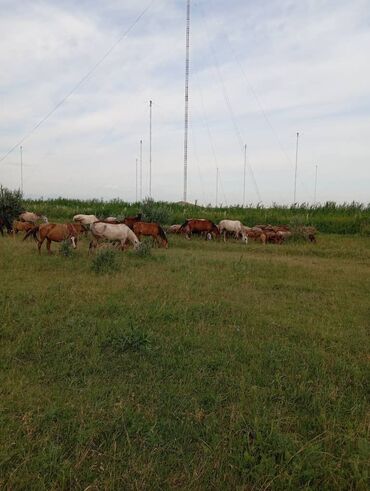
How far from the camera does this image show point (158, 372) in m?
4.50

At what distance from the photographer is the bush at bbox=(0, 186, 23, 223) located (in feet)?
61.2

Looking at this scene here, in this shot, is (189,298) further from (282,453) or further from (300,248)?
(300,248)

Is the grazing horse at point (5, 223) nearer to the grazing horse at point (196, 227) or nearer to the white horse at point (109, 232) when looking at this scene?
the white horse at point (109, 232)

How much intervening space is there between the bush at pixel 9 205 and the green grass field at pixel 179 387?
11.8 metres

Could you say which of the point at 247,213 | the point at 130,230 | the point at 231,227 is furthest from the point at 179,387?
the point at 247,213

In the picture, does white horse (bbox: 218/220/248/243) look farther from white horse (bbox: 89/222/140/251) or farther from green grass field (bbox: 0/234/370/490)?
green grass field (bbox: 0/234/370/490)

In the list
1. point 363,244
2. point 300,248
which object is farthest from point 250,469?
point 363,244

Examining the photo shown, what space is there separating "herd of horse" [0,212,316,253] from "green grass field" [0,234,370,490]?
14.1 ft

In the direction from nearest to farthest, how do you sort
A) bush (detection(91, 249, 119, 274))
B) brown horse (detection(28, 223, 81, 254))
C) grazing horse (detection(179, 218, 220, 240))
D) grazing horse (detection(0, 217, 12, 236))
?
bush (detection(91, 249, 119, 274)) < brown horse (detection(28, 223, 81, 254)) < grazing horse (detection(0, 217, 12, 236)) < grazing horse (detection(179, 218, 220, 240))

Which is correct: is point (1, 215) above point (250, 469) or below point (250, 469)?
above

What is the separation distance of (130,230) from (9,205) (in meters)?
8.51

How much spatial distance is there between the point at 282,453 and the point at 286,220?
1985cm

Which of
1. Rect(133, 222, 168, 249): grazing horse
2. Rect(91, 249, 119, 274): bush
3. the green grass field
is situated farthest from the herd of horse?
the green grass field

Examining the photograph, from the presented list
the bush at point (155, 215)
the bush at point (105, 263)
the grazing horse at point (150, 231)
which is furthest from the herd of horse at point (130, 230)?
the bush at point (105, 263)
